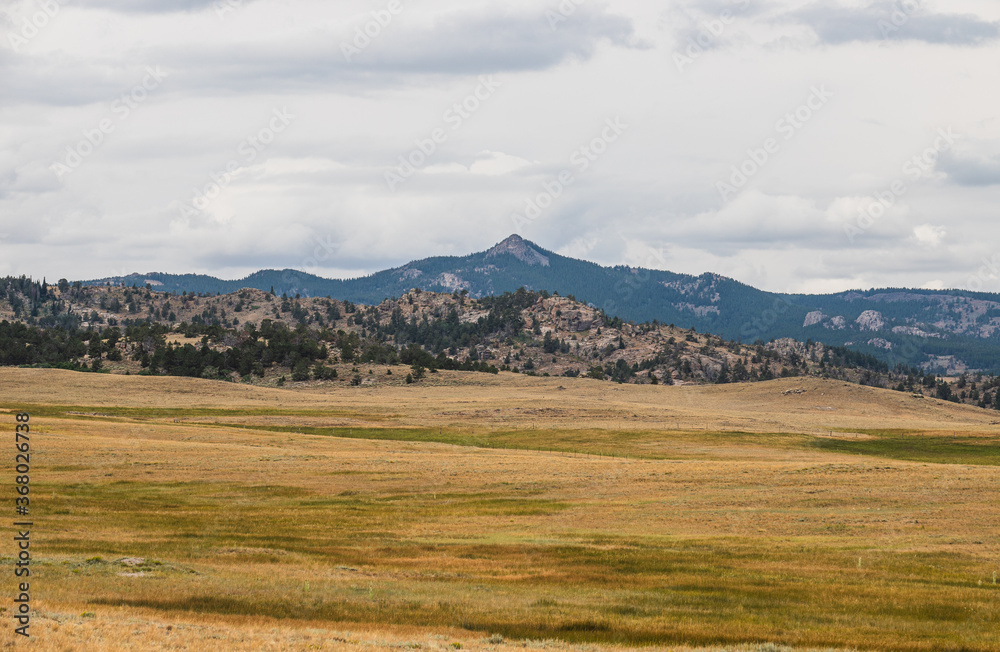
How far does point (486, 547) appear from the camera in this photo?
126 feet

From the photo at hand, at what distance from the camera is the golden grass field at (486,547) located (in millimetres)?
25078

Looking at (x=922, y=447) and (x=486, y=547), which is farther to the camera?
(x=922, y=447)

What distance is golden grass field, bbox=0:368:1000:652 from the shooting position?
2508 cm

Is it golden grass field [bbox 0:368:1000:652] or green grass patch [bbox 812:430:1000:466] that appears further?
green grass patch [bbox 812:430:1000:466]

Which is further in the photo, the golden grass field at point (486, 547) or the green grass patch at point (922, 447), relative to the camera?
the green grass patch at point (922, 447)

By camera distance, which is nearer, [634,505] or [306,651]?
[306,651]

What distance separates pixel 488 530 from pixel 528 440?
57.3m

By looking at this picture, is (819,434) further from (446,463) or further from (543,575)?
(543,575)

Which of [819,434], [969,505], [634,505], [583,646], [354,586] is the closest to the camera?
[583,646]

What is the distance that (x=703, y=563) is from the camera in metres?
35.2

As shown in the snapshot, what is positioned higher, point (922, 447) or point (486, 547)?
point (486, 547)

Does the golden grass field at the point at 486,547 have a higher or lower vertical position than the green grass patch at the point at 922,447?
higher

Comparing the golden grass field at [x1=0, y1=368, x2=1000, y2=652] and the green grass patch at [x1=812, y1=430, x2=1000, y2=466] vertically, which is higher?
the golden grass field at [x1=0, y1=368, x2=1000, y2=652]

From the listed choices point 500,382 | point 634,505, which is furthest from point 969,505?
point 500,382
